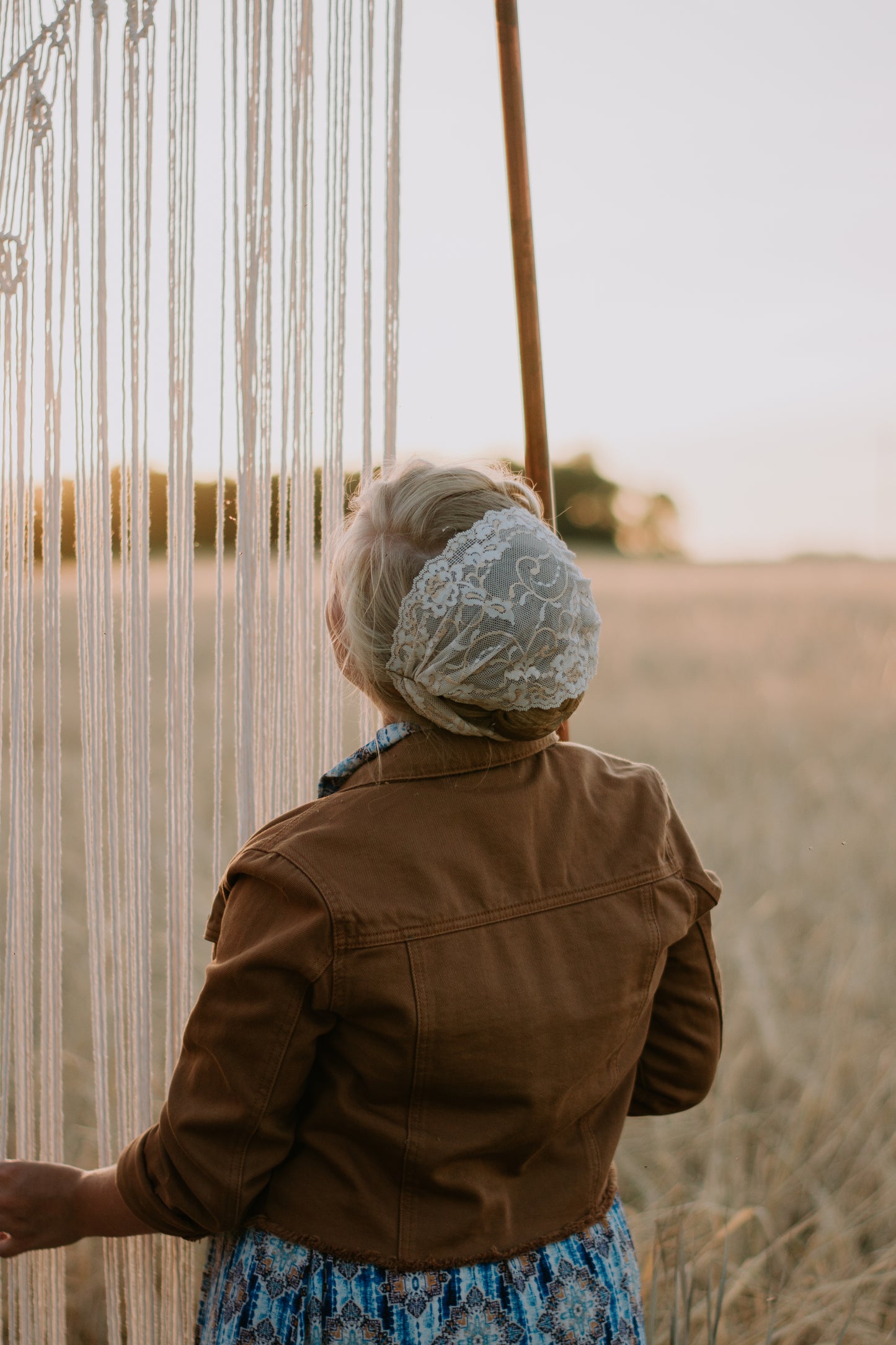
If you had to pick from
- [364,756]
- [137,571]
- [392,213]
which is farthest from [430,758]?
[392,213]

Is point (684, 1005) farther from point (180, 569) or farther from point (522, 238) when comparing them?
point (522, 238)

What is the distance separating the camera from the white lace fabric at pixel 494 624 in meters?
0.68

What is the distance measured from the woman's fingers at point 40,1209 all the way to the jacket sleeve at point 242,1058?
0.11 m

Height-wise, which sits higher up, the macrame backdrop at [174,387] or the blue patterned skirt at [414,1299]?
the macrame backdrop at [174,387]

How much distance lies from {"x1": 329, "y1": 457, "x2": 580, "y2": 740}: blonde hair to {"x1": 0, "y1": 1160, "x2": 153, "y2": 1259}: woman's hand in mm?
461

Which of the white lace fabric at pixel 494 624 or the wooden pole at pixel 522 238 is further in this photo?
the wooden pole at pixel 522 238

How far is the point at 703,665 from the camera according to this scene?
21.6 feet

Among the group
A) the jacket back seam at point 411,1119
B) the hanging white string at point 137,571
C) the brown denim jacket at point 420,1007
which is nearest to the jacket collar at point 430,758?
the brown denim jacket at point 420,1007

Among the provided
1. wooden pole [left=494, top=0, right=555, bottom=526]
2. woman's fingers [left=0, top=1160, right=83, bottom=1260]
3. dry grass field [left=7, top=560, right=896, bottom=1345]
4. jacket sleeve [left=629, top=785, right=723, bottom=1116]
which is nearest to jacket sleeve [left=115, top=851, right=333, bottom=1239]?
woman's fingers [left=0, top=1160, right=83, bottom=1260]

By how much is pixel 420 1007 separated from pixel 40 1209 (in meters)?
0.40

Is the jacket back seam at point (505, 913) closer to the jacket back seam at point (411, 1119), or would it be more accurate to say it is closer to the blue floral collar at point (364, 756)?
the jacket back seam at point (411, 1119)

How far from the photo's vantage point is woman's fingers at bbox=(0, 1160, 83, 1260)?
83cm

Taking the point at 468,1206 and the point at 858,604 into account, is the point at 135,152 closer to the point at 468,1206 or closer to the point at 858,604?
the point at 468,1206

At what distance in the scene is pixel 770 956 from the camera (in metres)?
2.98
